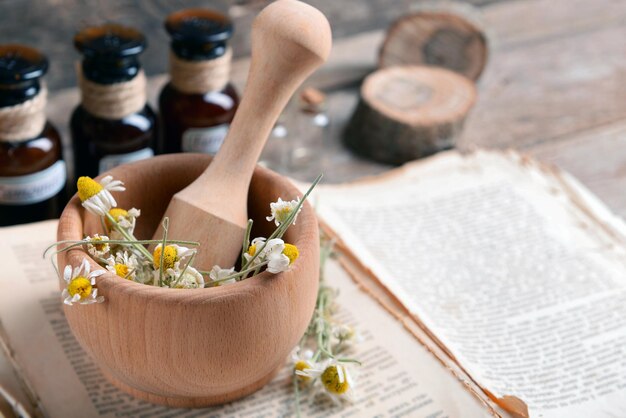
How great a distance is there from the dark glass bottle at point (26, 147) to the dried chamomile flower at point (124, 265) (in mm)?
263

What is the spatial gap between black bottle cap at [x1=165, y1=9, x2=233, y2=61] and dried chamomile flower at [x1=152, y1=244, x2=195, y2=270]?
1.17ft

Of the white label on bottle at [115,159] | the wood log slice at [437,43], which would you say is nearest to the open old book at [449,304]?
the white label on bottle at [115,159]

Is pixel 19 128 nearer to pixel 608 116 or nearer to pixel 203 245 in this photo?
pixel 203 245

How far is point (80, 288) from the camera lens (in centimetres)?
58

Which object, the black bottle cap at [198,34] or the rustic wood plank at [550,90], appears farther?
the rustic wood plank at [550,90]

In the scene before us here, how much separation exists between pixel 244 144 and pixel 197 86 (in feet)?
0.97

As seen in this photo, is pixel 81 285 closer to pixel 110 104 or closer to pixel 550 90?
pixel 110 104

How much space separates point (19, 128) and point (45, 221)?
0.10 m

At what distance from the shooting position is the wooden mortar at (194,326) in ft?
1.90

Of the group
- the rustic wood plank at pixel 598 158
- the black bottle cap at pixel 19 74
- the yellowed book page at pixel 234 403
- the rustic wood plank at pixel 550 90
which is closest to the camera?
the yellowed book page at pixel 234 403

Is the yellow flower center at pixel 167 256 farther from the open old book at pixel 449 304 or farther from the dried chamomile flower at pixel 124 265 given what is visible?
the open old book at pixel 449 304

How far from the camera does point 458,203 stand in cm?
97

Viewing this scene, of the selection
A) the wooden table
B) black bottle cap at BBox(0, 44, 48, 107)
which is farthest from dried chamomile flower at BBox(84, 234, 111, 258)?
the wooden table

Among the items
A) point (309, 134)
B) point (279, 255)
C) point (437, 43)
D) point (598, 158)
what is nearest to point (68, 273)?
point (279, 255)
